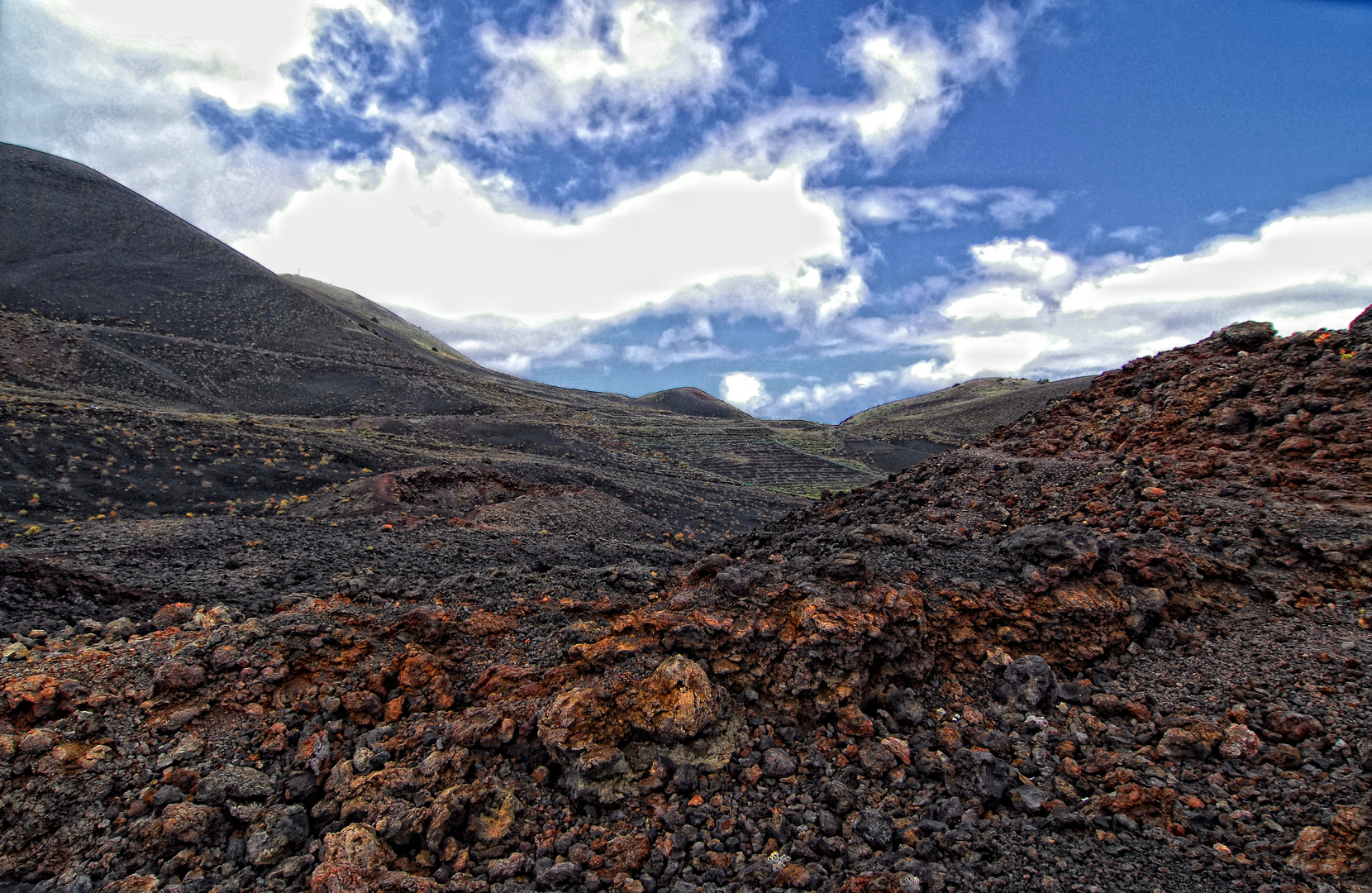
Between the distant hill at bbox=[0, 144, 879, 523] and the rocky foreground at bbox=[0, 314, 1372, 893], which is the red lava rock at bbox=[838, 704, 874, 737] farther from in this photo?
the distant hill at bbox=[0, 144, 879, 523]

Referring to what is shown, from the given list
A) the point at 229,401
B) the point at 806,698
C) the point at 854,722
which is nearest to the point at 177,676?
Answer: the point at 806,698

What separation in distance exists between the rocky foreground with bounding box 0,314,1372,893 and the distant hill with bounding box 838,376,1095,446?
36.6 meters

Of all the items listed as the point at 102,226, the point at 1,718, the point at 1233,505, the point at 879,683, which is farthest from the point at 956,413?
the point at 102,226

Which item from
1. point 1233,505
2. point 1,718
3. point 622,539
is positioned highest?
point 1233,505

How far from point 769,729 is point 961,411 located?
54.6m

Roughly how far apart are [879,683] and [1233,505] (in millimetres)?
4640

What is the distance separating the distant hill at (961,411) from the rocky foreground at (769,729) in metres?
36.6

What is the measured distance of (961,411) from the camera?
5322 centimetres

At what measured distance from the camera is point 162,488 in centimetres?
1617

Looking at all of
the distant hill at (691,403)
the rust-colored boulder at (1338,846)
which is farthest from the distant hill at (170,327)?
the rust-colored boulder at (1338,846)

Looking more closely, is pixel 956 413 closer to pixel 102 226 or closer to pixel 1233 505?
pixel 1233 505

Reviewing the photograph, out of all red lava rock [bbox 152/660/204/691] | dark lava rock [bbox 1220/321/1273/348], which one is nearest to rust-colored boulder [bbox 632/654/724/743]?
red lava rock [bbox 152/660/204/691]

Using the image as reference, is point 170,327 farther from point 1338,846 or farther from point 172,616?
point 1338,846

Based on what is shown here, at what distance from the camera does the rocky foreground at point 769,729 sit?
11.1 ft
